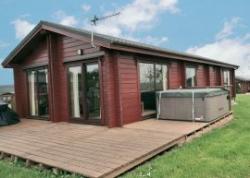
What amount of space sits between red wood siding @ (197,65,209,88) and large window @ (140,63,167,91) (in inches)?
149

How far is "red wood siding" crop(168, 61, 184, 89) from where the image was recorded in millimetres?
10163

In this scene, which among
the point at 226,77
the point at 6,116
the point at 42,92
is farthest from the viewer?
the point at 226,77

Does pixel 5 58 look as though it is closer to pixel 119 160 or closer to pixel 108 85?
pixel 108 85

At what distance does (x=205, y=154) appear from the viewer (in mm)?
5012

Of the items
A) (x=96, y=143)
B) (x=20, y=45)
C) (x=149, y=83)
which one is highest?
(x=20, y=45)

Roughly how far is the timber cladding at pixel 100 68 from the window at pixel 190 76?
57 centimetres

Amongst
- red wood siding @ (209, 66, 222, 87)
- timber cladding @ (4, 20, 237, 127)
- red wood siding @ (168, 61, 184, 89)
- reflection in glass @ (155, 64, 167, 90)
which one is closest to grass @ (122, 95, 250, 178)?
timber cladding @ (4, 20, 237, 127)

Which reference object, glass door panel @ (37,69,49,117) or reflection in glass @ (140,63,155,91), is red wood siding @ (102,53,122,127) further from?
glass door panel @ (37,69,49,117)

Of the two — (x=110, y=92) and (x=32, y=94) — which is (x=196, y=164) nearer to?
(x=110, y=92)

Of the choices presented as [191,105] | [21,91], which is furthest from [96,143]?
[21,91]

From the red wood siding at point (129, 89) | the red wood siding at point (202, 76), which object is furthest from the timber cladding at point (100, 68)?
the red wood siding at point (202, 76)

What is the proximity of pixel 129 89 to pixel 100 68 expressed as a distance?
1.03 meters

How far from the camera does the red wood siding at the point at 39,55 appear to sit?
9.18 metres

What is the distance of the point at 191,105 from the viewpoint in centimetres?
771
